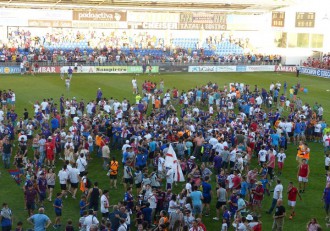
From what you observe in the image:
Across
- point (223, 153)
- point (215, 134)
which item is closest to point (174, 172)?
point (223, 153)

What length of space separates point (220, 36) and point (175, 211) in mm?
50951

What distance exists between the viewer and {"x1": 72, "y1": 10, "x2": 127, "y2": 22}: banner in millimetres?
53844

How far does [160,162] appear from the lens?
17.3 m

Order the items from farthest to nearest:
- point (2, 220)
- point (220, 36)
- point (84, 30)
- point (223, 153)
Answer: point (220, 36) → point (84, 30) → point (223, 153) → point (2, 220)

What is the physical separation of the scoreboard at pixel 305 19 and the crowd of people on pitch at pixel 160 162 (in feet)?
103

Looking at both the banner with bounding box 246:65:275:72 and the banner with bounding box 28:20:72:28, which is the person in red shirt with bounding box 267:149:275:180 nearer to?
the banner with bounding box 246:65:275:72

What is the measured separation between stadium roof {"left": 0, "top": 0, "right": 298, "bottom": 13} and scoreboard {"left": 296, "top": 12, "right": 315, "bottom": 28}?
188cm

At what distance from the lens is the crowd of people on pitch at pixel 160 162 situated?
1400 cm

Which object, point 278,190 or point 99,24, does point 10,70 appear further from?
point 278,190

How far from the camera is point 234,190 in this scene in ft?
49.4

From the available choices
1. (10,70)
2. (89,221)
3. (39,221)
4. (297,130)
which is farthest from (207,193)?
(10,70)

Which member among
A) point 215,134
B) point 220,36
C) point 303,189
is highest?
point 220,36

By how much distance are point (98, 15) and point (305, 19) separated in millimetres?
23739

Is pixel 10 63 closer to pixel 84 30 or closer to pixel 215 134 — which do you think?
pixel 84 30
